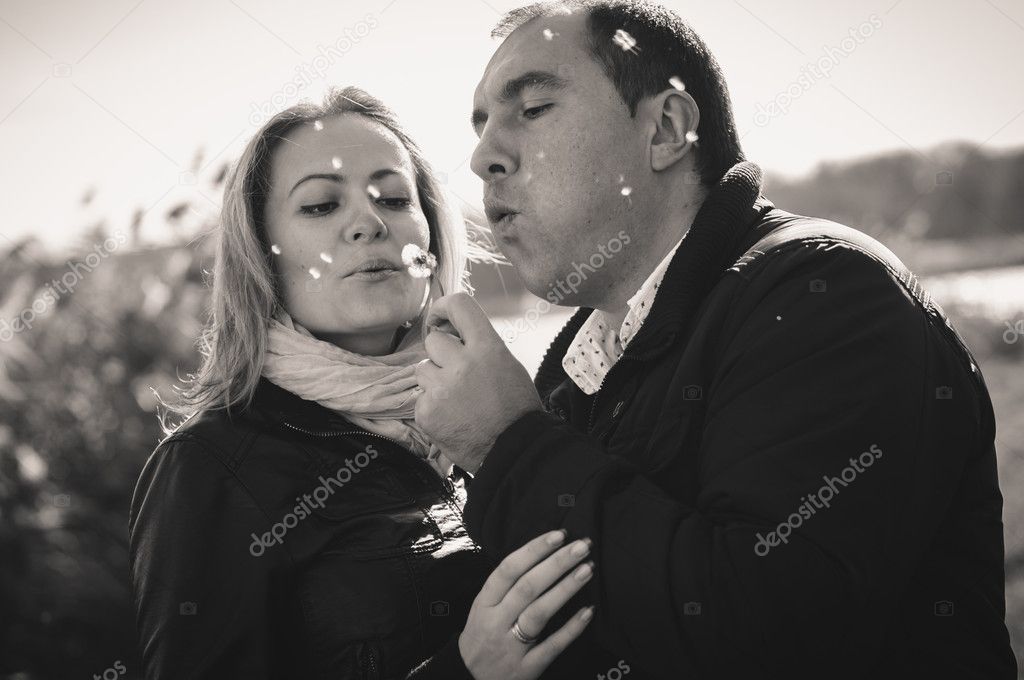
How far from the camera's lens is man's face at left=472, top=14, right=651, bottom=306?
7.33 ft

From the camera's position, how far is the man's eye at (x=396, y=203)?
107 inches

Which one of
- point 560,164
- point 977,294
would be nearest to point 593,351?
point 560,164

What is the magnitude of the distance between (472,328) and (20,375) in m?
3.19

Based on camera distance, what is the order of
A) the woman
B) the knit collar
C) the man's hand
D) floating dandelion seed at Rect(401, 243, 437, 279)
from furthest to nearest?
floating dandelion seed at Rect(401, 243, 437, 279), the woman, the knit collar, the man's hand

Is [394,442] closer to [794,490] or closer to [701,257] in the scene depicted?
[701,257]

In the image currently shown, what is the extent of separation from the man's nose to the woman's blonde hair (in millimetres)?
715

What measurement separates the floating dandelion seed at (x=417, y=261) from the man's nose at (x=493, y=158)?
1.48 feet

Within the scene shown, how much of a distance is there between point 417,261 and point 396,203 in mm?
216

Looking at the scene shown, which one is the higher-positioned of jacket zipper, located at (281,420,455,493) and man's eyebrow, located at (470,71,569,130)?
man's eyebrow, located at (470,71,569,130)

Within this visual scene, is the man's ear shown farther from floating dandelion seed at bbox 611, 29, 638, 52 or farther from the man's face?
floating dandelion seed at bbox 611, 29, 638, 52

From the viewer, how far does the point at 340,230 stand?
2543mm

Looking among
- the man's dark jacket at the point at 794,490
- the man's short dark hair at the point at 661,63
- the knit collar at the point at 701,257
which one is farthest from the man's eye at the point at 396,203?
the man's dark jacket at the point at 794,490

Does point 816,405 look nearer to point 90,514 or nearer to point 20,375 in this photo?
point 90,514

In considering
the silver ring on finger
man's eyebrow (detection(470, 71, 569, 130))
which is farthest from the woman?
man's eyebrow (detection(470, 71, 569, 130))
